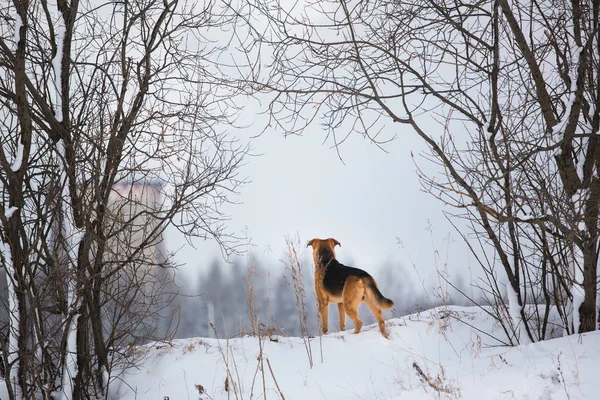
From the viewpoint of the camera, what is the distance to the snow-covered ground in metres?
3.86

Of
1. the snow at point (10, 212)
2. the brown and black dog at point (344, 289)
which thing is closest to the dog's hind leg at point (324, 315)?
the brown and black dog at point (344, 289)

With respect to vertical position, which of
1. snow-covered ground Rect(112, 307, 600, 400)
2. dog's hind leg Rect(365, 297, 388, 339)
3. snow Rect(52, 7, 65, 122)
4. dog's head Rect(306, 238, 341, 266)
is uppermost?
snow Rect(52, 7, 65, 122)

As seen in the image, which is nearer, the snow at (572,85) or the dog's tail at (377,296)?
the snow at (572,85)

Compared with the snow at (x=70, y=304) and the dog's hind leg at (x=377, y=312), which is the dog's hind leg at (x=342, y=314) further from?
the snow at (x=70, y=304)

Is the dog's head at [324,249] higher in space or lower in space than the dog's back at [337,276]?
higher

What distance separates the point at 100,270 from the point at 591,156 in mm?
4820

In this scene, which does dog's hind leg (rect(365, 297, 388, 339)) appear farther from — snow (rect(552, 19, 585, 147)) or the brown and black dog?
snow (rect(552, 19, 585, 147))

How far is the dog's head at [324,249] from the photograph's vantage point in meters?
6.58

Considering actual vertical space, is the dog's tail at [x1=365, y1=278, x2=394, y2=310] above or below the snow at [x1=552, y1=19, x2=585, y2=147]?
below

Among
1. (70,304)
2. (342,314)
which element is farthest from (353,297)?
(70,304)

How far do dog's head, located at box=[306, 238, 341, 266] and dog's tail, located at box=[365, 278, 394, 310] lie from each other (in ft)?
2.17

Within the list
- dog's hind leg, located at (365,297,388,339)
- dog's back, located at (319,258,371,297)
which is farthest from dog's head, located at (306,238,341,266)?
dog's hind leg, located at (365,297,388,339)

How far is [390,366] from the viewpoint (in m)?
5.41

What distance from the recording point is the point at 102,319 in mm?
5340
